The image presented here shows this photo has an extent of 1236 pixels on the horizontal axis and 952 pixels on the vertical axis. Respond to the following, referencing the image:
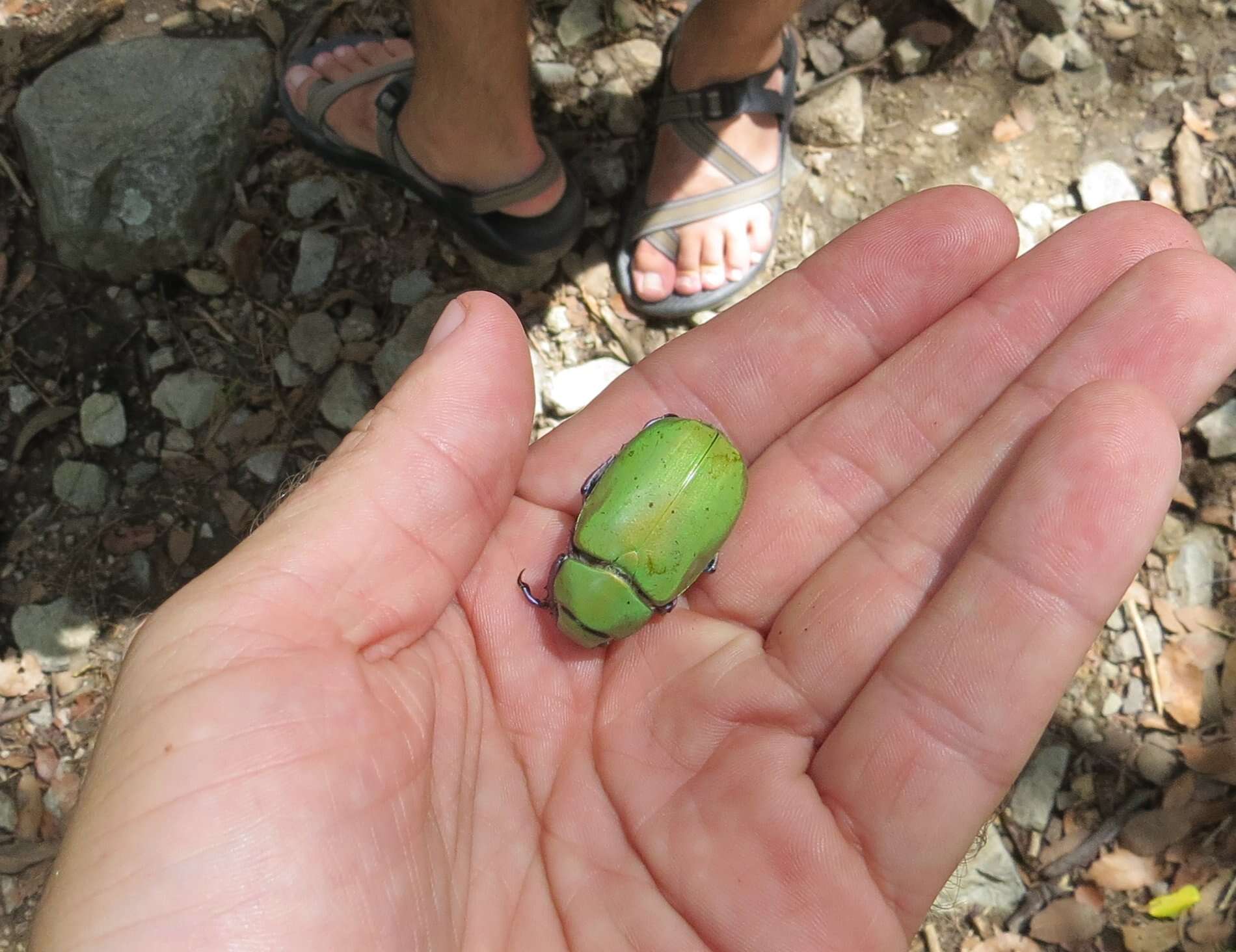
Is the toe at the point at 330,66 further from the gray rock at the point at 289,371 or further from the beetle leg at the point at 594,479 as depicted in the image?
the beetle leg at the point at 594,479

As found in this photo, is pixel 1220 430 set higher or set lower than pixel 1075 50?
lower

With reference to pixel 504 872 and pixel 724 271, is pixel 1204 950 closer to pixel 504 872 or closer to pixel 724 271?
pixel 504 872

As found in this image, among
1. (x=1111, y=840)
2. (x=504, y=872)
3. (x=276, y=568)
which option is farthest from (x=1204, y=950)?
(x=276, y=568)

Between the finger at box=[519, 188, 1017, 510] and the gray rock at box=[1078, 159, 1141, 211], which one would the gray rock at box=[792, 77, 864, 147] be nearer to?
the gray rock at box=[1078, 159, 1141, 211]

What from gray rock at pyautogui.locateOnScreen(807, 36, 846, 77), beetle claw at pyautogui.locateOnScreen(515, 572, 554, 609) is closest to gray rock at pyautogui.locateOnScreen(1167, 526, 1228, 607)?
beetle claw at pyautogui.locateOnScreen(515, 572, 554, 609)

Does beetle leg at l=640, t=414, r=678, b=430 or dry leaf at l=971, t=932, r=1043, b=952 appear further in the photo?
dry leaf at l=971, t=932, r=1043, b=952

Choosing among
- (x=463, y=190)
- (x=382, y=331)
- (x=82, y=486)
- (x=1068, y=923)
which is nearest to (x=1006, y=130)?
(x=463, y=190)

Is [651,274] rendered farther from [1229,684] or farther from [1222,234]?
[1229,684]
